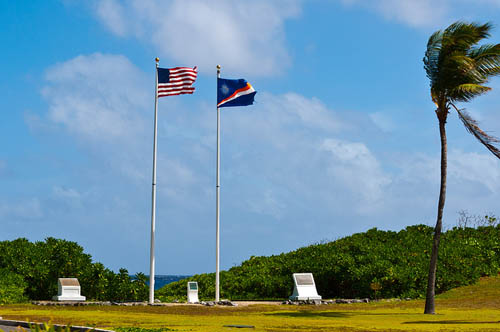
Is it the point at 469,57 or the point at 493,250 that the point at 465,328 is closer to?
the point at 469,57

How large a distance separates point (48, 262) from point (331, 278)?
507 inches

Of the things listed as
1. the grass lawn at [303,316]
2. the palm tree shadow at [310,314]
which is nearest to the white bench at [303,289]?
the grass lawn at [303,316]

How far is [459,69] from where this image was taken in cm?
2062

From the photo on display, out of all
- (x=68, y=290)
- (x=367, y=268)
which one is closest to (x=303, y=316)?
(x=367, y=268)

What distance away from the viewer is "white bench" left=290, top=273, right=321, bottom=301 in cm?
2744

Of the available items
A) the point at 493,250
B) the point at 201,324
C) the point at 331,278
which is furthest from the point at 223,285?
the point at 201,324

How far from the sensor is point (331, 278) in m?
30.8

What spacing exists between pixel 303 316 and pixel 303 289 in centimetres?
742

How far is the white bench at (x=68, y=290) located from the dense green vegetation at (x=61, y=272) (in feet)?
6.15

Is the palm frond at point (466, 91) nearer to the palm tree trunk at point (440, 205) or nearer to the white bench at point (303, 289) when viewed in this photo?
the palm tree trunk at point (440, 205)

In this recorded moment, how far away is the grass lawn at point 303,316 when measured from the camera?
1641 cm

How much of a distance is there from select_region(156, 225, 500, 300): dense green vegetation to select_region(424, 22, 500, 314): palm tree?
7.81 m

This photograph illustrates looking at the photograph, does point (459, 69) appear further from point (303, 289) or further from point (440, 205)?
point (303, 289)

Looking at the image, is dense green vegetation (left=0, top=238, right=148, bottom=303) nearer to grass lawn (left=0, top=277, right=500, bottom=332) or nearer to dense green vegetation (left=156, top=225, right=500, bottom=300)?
dense green vegetation (left=156, top=225, right=500, bottom=300)
